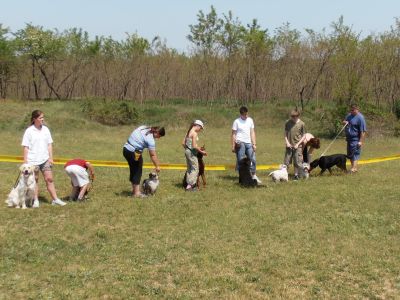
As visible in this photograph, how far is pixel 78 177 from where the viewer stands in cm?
834

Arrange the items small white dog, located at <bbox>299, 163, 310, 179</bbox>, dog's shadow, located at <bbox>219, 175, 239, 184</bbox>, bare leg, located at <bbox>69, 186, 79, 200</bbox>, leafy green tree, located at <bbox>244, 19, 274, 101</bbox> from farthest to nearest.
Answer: leafy green tree, located at <bbox>244, 19, 274, 101</bbox>, dog's shadow, located at <bbox>219, 175, 239, 184</bbox>, small white dog, located at <bbox>299, 163, 310, 179</bbox>, bare leg, located at <bbox>69, 186, 79, 200</bbox>

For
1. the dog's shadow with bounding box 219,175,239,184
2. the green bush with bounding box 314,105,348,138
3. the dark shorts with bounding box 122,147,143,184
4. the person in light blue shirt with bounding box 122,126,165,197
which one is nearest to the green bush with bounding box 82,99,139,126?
the green bush with bounding box 314,105,348,138

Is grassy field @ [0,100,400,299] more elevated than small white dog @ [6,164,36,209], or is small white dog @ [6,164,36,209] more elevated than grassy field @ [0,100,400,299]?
small white dog @ [6,164,36,209]

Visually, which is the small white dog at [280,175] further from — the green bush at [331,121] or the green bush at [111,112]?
the green bush at [111,112]

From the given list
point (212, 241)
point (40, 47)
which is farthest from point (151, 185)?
point (40, 47)

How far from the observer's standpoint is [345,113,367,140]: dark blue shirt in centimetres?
1085

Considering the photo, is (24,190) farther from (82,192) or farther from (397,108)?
(397,108)

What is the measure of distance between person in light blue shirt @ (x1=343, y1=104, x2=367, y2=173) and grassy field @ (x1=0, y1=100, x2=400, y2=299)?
54cm

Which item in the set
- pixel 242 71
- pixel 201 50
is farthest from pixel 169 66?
pixel 242 71

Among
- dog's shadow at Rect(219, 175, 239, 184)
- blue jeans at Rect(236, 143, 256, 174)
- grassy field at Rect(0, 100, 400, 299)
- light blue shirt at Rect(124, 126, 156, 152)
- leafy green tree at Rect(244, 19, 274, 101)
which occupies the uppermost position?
leafy green tree at Rect(244, 19, 274, 101)

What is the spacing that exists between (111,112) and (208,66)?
751 cm

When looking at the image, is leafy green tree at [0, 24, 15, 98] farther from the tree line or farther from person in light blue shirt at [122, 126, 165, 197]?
person in light blue shirt at [122, 126, 165, 197]

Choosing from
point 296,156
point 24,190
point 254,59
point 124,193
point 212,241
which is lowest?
point 212,241

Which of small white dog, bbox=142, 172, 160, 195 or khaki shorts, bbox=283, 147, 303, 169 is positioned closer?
small white dog, bbox=142, 172, 160, 195
